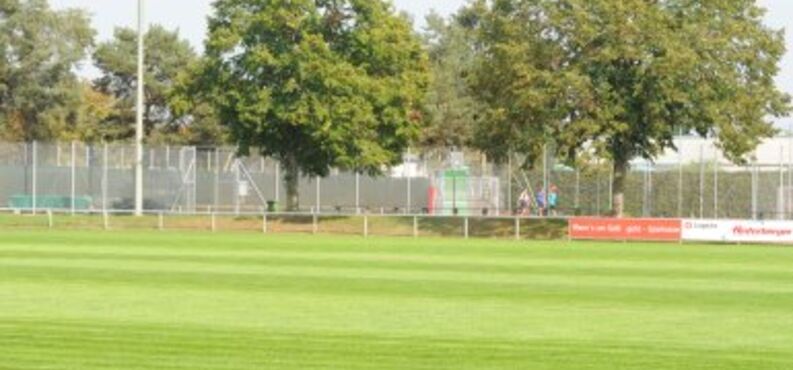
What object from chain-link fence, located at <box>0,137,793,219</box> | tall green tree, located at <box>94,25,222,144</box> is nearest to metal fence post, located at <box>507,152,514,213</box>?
chain-link fence, located at <box>0,137,793,219</box>

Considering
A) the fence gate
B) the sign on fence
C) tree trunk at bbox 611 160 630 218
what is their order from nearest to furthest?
the sign on fence < tree trunk at bbox 611 160 630 218 < the fence gate

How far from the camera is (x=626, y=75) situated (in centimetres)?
6334

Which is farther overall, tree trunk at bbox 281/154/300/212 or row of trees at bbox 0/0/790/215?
tree trunk at bbox 281/154/300/212

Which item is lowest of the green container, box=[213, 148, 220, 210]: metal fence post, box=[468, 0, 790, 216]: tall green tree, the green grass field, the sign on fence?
the green grass field

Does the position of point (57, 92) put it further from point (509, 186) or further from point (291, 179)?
point (509, 186)

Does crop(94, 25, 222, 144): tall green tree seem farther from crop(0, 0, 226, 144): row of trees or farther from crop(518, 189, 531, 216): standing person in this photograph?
crop(518, 189, 531, 216): standing person

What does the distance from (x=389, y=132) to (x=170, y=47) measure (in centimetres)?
5146

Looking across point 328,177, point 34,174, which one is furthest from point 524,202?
point 34,174

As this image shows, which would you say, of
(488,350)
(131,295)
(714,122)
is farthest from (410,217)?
(488,350)

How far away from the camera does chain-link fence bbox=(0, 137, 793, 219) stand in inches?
2805

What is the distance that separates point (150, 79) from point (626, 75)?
191 ft

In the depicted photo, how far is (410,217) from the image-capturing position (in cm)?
6175

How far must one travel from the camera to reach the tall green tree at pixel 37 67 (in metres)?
106

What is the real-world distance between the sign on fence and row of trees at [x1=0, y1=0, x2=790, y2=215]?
9.43m
